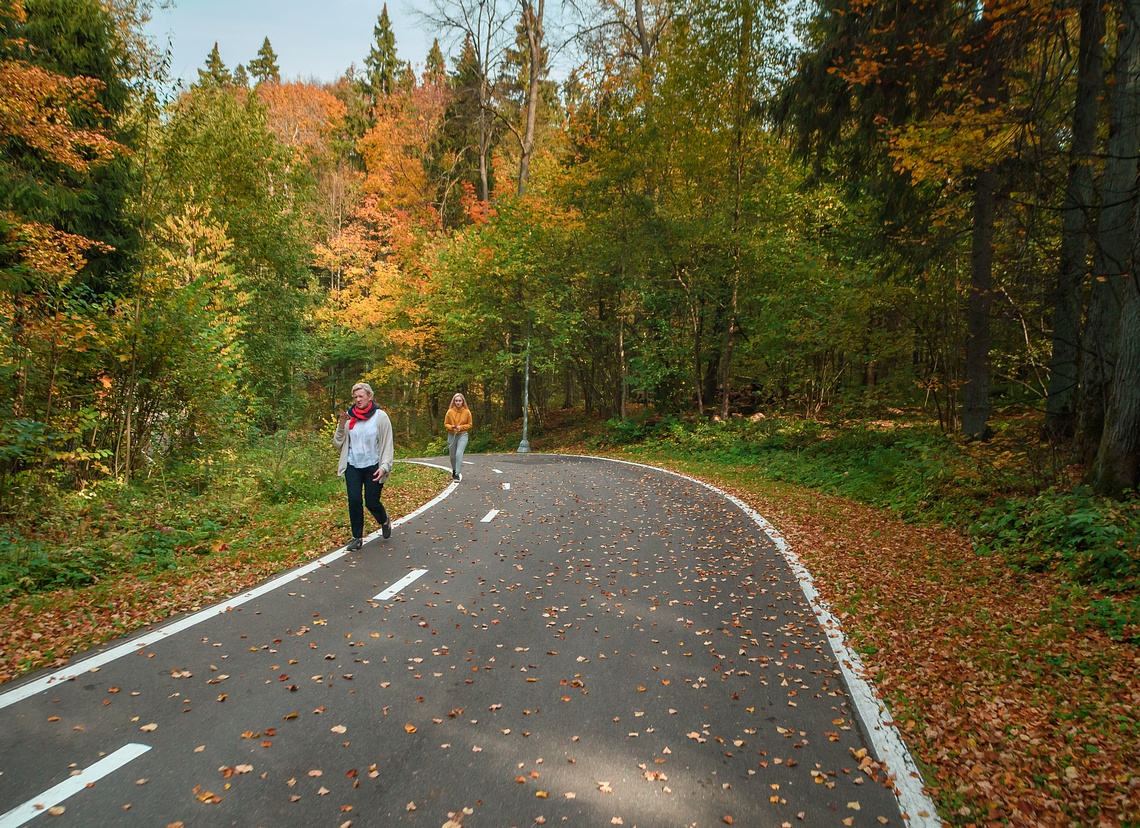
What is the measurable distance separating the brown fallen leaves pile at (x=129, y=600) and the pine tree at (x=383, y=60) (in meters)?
45.2

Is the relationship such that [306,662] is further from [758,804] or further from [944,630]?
[944,630]

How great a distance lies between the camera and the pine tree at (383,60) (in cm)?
4572

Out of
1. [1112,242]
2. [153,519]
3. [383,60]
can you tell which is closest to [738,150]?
[1112,242]

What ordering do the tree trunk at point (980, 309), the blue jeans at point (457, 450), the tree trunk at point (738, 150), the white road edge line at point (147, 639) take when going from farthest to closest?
the tree trunk at point (738, 150)
the blue jeans at point (457, 450)
the tree trunk at point (980, 309)
the white road edge line at point (147, 639)

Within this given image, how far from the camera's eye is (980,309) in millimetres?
12055

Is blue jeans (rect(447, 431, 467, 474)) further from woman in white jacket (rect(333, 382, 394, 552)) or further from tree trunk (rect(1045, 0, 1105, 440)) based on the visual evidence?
tree trunk (rect(1045, 0, 1105, 440))

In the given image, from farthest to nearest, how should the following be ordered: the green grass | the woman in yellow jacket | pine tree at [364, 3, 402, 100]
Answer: pine tree at [364, 3, 402, 100] < the woman in yellow jacket < the green grass

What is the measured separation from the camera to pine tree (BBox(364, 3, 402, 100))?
45719mm

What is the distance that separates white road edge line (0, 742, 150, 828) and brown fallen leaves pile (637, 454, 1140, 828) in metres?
4.08

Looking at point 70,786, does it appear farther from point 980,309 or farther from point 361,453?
point 980,309

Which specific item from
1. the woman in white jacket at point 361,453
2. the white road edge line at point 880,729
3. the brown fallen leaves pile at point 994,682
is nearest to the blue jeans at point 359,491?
the woman in white jacket at point 361,453

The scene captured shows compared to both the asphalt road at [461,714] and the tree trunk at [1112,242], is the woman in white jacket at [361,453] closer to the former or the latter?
the asphalt road at [461,714]

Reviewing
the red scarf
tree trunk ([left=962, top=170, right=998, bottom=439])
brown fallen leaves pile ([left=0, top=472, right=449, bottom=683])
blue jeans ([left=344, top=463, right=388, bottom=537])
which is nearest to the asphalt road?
brown fallen leaves pile ([left=0, top=472, right=449, bottom=683])

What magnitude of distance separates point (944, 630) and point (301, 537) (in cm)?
745
